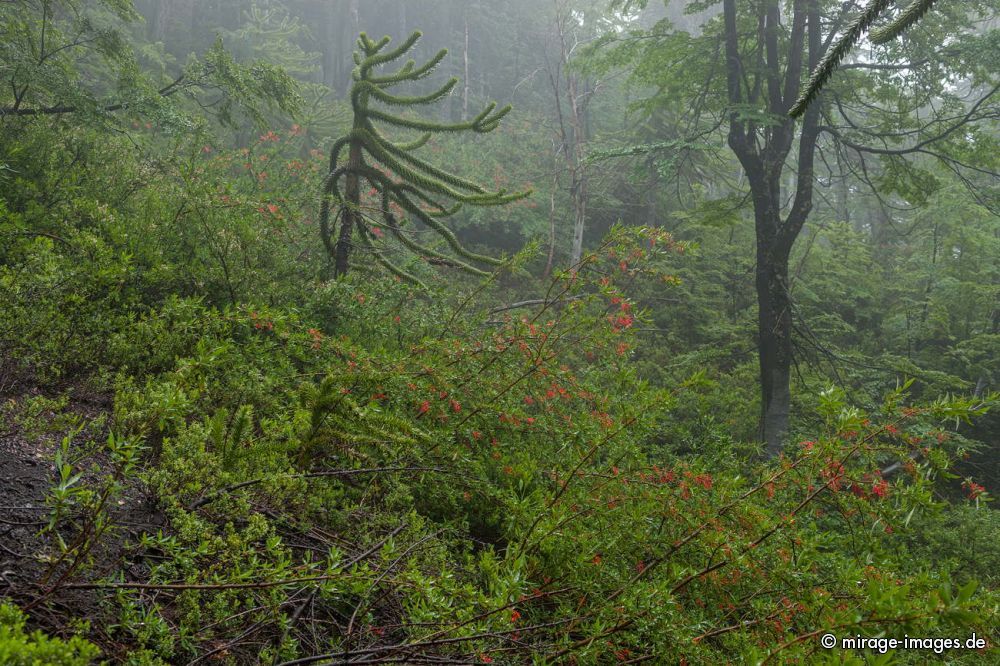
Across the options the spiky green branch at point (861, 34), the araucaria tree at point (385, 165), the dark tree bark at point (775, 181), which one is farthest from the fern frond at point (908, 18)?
the dark tree bark at point (775, 181)

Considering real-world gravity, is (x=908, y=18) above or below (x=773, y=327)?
above

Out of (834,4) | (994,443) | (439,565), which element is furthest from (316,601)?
(994,443)

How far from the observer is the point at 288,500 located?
3.15 metres

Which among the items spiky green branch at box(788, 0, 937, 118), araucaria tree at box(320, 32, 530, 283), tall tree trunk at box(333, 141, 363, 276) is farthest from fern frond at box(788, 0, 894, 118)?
tall tree trunk at box(333, 141, 363, 276)

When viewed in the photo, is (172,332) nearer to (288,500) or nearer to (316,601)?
(288,500)

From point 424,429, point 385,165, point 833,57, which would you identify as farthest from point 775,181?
point 833,57

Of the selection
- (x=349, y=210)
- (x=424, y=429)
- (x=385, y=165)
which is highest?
(x=385, y=165)

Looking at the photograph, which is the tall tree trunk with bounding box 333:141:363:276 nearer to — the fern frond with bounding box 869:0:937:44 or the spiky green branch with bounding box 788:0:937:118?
the spiky green branch with bounding box 788:0:937:118

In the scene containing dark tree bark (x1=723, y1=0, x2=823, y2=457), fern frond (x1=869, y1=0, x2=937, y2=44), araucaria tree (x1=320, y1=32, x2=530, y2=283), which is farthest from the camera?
dark tree bark (x1=723, y1=0, x2=823, y2=457)

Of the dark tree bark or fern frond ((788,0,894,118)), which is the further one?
the dark tree bark

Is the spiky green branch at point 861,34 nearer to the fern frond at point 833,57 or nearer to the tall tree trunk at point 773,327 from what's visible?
the fern frond at point 833,57

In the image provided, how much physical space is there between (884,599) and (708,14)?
4026 cm

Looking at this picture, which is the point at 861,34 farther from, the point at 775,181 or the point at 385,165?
the point at 775,181

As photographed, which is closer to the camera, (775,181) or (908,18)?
(908,18)
